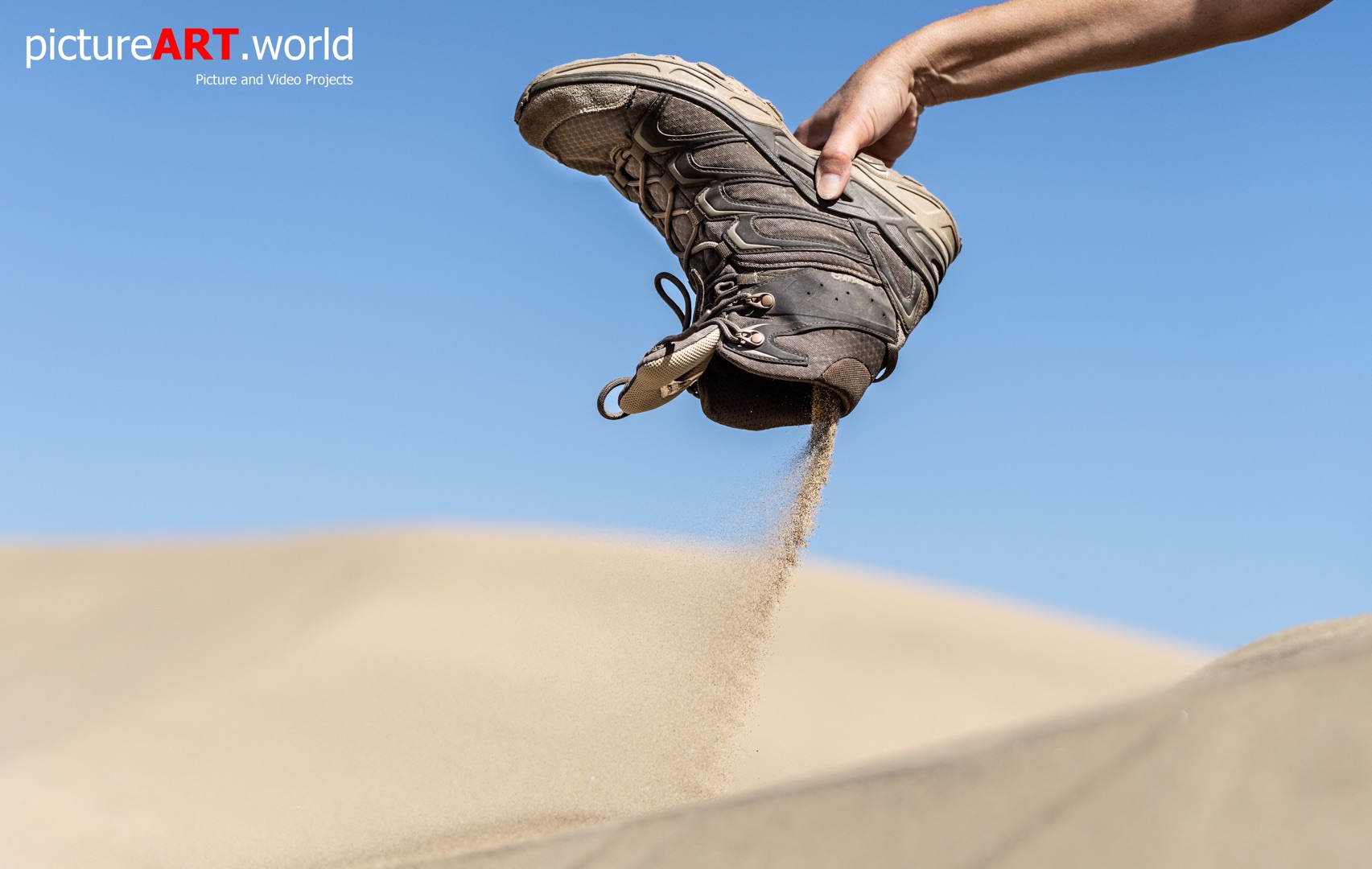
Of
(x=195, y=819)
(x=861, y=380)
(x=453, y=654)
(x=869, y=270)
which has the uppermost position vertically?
(x=869, y=270)

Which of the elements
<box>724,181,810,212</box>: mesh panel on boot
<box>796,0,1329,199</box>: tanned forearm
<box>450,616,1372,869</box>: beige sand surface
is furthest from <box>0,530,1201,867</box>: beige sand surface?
<box>450,616,1372,869</box>: beige sand surface

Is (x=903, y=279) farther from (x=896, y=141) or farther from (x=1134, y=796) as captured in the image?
(x=1134, y=796)

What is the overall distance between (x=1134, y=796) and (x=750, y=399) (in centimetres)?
204

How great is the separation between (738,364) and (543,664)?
32.4ft

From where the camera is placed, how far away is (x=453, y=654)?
12.2 m

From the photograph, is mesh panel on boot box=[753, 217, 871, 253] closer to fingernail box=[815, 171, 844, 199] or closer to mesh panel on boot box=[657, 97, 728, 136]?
fingernail box=[815, 171, 844, 199]

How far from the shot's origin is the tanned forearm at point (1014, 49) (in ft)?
10.4

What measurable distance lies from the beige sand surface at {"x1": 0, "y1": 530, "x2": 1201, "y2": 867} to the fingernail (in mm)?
1126

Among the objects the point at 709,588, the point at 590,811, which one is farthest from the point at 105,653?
the point at 709,588

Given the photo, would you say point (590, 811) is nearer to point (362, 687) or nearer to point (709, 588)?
point (709, 588)

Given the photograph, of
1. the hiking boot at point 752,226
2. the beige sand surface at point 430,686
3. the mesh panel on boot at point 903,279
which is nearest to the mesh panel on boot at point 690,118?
the hiking boot at point 752,226

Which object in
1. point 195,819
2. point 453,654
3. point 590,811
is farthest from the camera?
point 453,654

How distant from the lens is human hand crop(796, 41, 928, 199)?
124 inches

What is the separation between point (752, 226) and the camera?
313cm
